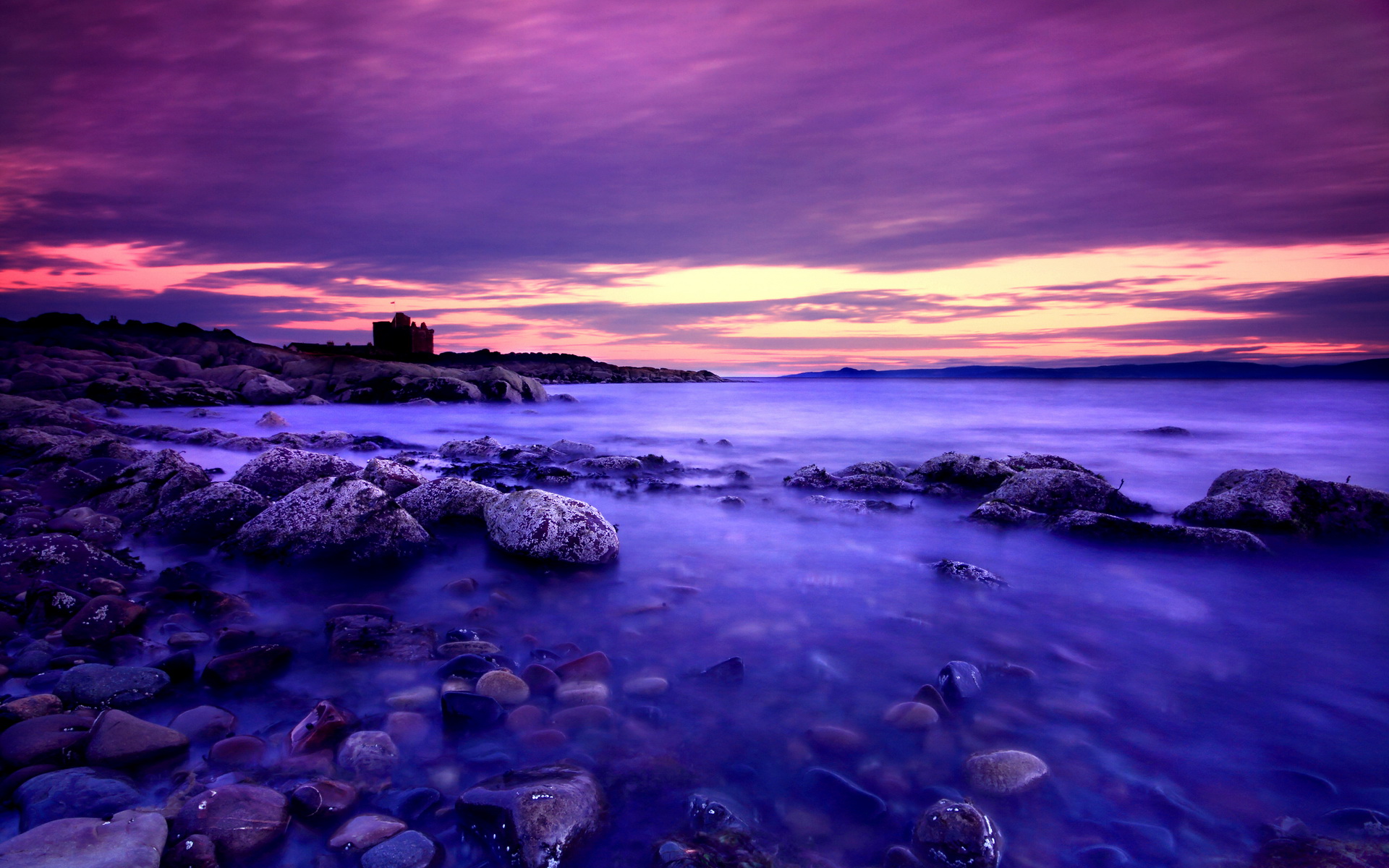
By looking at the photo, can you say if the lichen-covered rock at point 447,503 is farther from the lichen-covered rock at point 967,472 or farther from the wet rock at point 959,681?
the lichen-covered rock at point 967,472

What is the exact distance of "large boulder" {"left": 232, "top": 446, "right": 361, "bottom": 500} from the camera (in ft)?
24.4

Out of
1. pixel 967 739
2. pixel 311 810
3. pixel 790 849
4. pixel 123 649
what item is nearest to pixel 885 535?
pixel 967 739

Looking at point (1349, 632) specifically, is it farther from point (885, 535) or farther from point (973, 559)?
point (885, 535)

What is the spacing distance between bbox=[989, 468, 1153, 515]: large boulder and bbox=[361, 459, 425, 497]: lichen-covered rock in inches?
273

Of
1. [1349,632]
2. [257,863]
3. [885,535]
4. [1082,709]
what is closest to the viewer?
[257,863]

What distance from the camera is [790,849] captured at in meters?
2.42

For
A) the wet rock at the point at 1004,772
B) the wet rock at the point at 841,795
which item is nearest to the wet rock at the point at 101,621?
the wet rock at the point at 841,795

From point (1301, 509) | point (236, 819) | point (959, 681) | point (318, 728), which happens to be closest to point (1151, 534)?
point (1301, 509)

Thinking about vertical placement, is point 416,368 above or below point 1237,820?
above

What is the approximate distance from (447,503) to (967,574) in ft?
16.6

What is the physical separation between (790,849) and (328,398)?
33.0m

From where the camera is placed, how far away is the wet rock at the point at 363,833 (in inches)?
91.8

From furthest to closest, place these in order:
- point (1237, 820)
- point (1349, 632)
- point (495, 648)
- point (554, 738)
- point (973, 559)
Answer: point (973, 559) < point (1349, 632) < point (495, 648) < point (554, 738) < point (1237, 820)

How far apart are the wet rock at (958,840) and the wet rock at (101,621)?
177 inches
